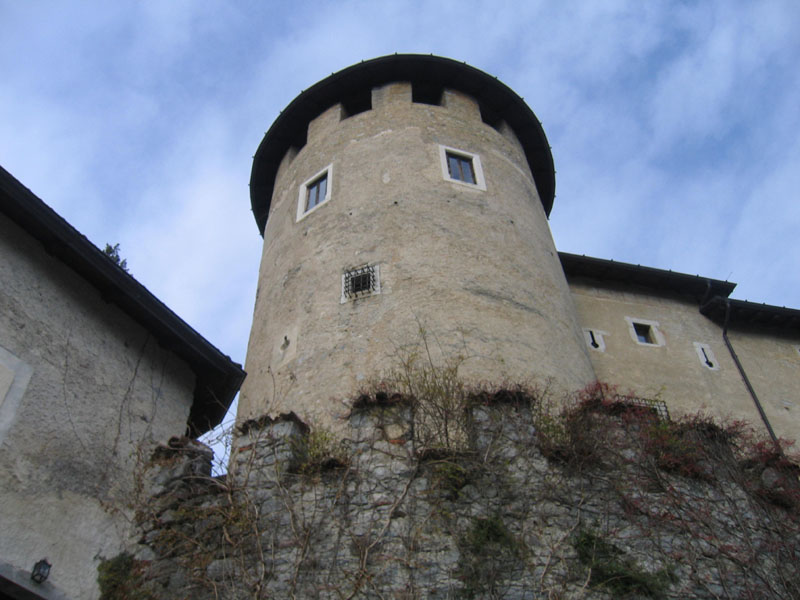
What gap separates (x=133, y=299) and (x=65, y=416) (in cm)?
146

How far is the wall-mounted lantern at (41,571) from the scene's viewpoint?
5.57 m

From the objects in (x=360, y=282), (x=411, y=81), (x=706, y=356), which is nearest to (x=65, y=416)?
(x=360, y=282)

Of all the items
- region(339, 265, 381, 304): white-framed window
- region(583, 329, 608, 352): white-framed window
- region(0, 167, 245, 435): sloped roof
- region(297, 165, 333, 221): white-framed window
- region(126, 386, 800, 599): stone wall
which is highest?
region(297, 165, 333, 221): white-framed window

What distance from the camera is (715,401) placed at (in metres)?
13.2

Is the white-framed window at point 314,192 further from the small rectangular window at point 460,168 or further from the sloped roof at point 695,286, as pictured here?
the sloped roof at point 695,286

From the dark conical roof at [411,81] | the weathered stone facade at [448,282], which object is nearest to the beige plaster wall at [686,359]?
the weathered stone facade at [448,282]

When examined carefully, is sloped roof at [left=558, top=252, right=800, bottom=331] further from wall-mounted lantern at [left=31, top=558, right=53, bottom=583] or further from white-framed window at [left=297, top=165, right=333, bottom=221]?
wall-mounted lantern at [left=31, top=558, right=53, bottom=583]

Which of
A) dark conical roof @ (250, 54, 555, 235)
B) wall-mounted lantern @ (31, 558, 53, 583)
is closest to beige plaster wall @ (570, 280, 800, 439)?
dark conical roof @ (250, 54, 555, 235)

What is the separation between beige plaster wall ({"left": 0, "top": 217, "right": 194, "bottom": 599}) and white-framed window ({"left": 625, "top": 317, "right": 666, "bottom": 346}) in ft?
31.5

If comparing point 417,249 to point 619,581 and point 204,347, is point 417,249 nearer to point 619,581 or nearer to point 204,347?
point 204,347

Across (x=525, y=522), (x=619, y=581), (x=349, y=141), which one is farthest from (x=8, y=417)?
(x=349, y=141)

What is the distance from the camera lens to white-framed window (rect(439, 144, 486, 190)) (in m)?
12.2

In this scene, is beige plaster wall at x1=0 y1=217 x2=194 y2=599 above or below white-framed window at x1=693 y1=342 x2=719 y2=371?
below

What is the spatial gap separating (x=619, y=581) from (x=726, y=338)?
10.3 m
